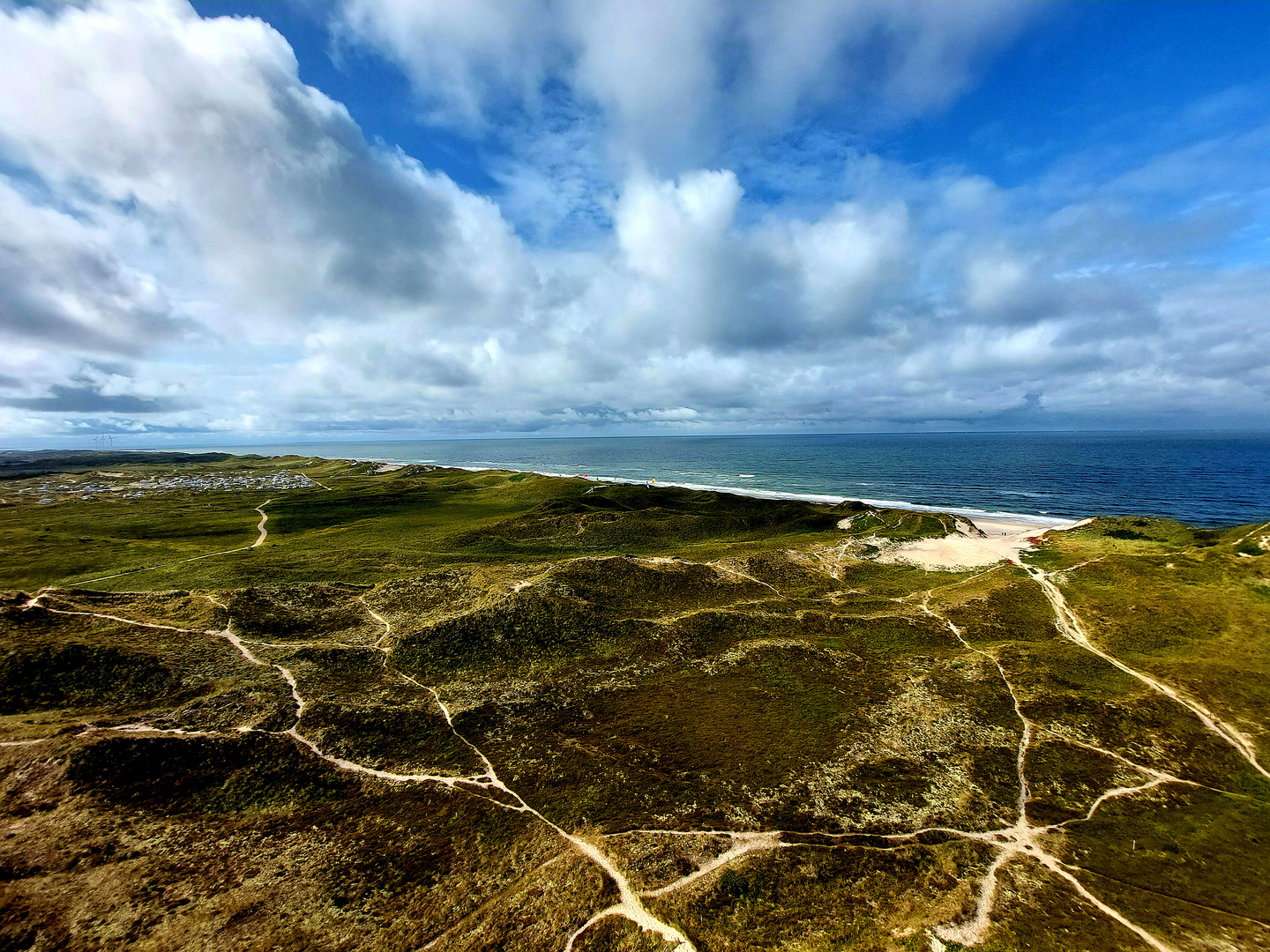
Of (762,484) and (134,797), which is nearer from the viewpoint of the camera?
(134,797)

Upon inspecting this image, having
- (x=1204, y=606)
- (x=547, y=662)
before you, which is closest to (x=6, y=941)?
(x=547, y=662)

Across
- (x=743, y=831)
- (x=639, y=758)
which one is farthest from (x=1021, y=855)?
(x=639, y=758)

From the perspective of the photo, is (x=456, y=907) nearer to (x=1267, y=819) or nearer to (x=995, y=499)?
(x=1267, y=819)

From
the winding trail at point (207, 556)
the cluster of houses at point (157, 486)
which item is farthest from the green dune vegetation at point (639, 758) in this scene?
the cluster of houses at point (157, 486)

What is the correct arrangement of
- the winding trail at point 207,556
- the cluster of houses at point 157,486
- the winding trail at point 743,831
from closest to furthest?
the winding trail at point 743,831 → the winding trail at point 207,556 → the cluster of houses at point 157,486

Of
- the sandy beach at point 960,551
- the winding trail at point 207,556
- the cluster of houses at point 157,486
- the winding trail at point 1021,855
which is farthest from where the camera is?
the cluster of houses at point 157,486

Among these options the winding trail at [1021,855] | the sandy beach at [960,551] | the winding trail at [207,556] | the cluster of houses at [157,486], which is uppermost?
the cluster of houses at [157,486]

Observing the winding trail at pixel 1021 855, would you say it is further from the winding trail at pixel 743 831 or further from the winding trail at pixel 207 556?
the winding trail at pixel 207 556

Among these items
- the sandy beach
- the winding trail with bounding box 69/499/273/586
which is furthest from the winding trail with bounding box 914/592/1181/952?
the winding trail with bounding box 69/499/273/586
